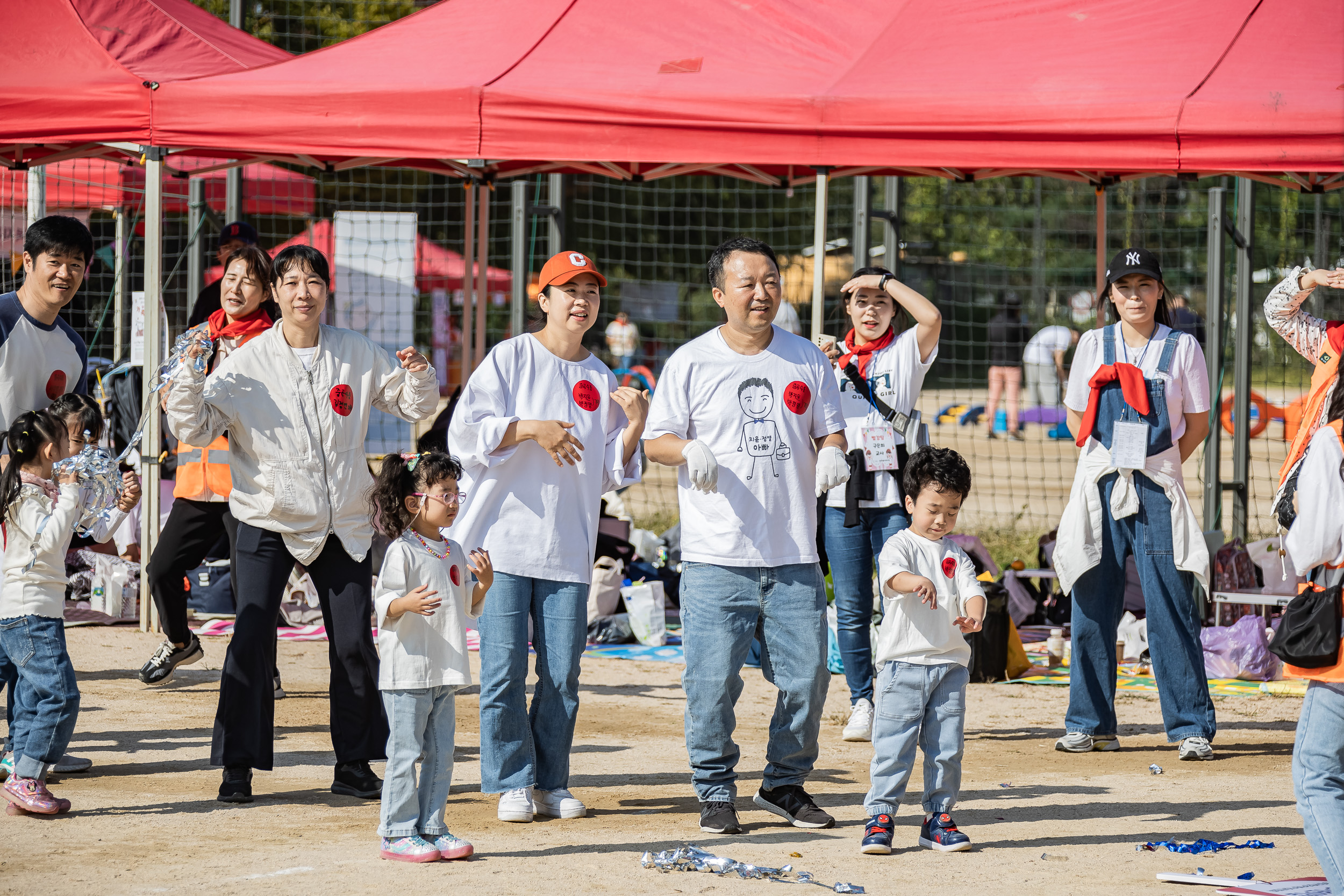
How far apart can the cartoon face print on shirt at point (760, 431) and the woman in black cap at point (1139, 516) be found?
6.05 ft

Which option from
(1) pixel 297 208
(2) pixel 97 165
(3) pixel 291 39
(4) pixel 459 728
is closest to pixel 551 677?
(4) pixel 459 728

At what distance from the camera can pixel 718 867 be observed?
4.17 m

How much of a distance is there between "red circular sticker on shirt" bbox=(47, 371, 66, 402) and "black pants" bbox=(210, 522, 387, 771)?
92 centimetres

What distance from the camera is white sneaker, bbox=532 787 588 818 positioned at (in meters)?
4.78

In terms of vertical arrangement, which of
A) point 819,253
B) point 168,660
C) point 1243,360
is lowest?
point 168,660

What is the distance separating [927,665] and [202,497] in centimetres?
328

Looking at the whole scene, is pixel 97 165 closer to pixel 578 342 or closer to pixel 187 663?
pixel 187 663

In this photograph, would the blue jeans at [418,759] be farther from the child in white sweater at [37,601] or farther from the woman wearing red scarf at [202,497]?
the woman wearing red scarf at [202,497]

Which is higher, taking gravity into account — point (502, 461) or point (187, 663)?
point (502, 461)

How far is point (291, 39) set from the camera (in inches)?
727

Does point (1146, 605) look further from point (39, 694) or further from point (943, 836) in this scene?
point (39, 694)

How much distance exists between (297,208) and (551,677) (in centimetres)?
1095

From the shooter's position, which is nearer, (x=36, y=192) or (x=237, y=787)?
(x=237, y=787)

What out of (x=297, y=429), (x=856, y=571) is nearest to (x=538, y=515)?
(x=297, y=429)
